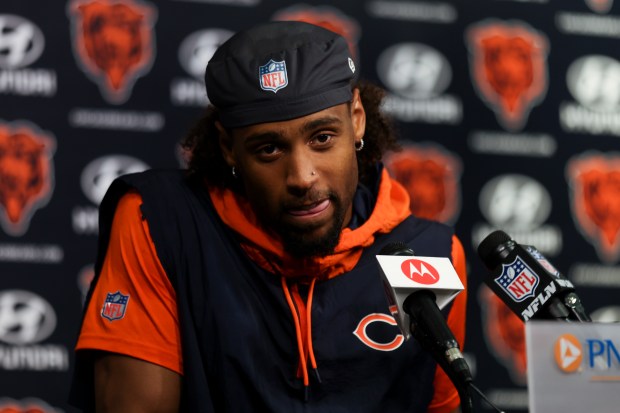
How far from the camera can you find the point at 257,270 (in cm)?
173

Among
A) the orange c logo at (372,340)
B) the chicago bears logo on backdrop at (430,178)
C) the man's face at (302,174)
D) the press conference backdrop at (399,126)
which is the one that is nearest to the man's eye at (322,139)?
the man's face at (302,174)

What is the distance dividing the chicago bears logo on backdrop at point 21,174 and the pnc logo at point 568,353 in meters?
1.63

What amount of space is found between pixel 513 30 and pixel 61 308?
55.0 inches

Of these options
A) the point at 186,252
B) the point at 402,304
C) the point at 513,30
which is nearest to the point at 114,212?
the point at 186,252

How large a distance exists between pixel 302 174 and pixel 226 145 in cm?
20

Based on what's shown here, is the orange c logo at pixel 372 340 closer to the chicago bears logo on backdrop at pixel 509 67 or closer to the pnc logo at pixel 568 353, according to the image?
the pnc logo at pixel 568 353

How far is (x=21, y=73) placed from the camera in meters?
2.47

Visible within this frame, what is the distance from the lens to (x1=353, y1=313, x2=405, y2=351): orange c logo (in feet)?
5.67

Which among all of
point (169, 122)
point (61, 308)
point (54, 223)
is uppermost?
point (169, 122)

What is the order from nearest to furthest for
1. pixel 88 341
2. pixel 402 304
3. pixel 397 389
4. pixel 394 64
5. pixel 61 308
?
pixel 402 304 → pixel 88 341 → pixel 397 389 → pixel 61 308 → pixel 394 64

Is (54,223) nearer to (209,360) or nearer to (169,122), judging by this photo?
(169,122)

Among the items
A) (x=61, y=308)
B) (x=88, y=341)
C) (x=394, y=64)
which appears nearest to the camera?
(x=88, y=341)

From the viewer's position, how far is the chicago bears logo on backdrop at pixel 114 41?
2.52m

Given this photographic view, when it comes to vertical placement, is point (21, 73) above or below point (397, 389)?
above
